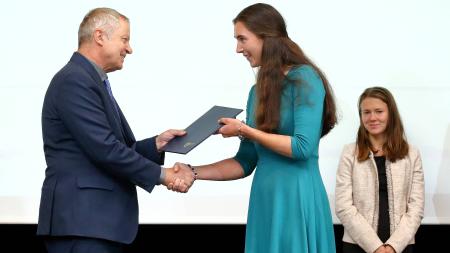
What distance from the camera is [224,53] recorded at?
165 inches

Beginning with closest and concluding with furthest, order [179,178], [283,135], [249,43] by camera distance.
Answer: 1. [283,135]
2. [249,43]
3. [179,178]

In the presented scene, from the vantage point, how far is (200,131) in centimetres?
295

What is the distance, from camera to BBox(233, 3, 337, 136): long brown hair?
2.78m

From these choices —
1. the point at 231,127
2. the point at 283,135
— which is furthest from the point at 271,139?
the point at 231,127

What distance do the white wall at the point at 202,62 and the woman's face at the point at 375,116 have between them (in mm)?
240

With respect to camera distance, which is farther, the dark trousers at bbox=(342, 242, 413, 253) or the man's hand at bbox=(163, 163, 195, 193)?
the dark trousers at bbox=(342, 242, 413, 253)

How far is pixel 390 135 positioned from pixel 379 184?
25 centimetres

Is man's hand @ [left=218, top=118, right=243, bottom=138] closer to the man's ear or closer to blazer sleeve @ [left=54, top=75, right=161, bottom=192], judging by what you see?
blazer sleeve @ [left=54, top=75, right=161, bottom=192]

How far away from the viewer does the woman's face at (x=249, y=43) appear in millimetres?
2881

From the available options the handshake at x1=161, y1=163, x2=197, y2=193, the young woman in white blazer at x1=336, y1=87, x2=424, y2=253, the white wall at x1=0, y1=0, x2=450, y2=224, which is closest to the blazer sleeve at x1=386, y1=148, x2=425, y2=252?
the young woman in white blazer at x1=336, y1=87, x2=424, y2=253

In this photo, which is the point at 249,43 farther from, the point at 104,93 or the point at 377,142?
the point at 377,142

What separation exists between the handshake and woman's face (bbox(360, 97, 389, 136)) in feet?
3.60

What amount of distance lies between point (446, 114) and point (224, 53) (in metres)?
1.16

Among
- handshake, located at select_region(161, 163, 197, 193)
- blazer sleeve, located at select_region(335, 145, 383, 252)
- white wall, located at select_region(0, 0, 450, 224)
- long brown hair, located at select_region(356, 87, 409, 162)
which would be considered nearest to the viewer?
handshake, located at select_region(161, 163, 197, 193)
